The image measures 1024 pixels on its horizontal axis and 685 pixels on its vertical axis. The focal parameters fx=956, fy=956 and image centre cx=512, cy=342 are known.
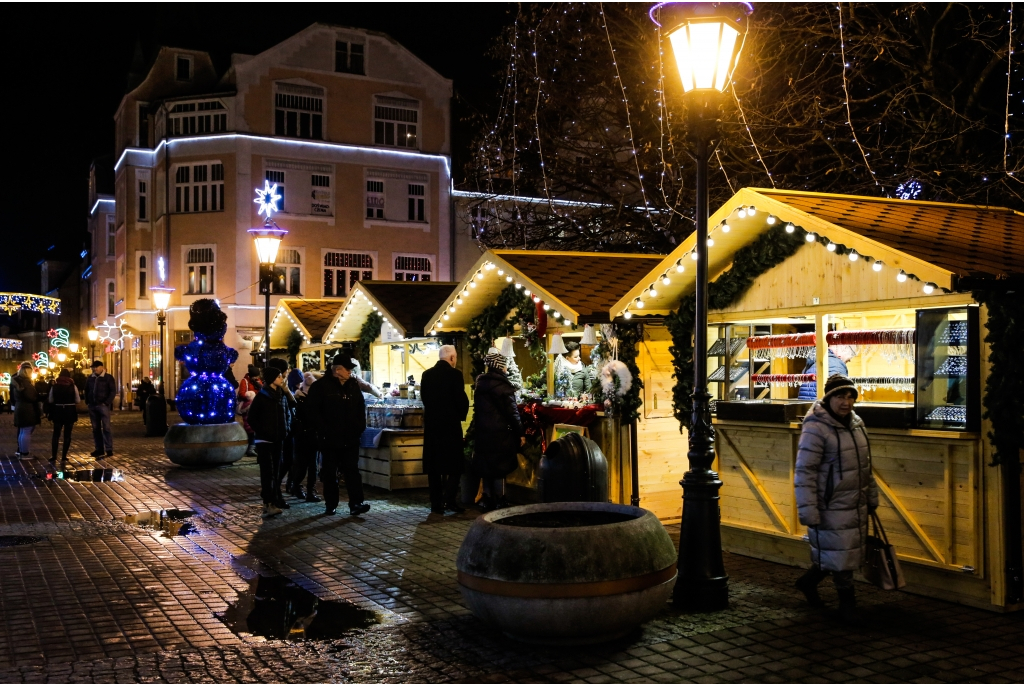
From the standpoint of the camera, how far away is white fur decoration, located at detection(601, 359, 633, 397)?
11.3 metres

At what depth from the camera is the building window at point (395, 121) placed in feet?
134

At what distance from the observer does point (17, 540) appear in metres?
10.5

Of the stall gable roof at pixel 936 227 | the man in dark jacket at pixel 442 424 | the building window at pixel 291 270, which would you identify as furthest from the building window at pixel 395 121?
the stall gable roof at pixel 936 227

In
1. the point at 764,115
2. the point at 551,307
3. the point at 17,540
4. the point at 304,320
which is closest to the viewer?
the point at 17,540

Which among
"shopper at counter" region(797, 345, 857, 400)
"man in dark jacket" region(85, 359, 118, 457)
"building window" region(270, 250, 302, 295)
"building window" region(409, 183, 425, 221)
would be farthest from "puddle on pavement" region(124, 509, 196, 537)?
"building window" region(409, 183, 425, 221)

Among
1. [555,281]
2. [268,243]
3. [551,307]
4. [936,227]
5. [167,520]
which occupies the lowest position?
[167,520]

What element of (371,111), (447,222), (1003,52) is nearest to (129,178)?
(371,111)

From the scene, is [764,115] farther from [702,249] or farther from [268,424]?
[268,424]

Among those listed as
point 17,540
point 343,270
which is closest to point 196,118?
point 343,270

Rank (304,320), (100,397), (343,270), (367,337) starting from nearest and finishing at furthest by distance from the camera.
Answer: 1. (100,397)
2. (367,337)
3. (304,320)
4. (343,270)

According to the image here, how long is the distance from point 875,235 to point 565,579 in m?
4.14

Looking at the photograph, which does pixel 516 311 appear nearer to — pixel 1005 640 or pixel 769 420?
pixel 769 420

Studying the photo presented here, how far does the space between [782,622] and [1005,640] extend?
4.73 feet

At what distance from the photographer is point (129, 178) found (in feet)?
142
